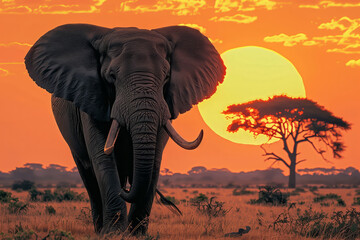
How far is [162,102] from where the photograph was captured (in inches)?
300

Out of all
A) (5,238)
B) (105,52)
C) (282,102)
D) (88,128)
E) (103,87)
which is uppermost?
(282,102)

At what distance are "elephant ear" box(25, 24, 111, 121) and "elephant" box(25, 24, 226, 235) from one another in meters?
0.01

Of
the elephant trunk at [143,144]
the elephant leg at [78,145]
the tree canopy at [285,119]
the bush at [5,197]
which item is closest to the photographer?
the elephant trunk at [143,144]

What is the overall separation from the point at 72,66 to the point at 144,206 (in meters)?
2.17

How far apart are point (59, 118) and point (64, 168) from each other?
7872cm

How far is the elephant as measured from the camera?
7410mm

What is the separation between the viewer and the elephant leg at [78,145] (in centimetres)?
953

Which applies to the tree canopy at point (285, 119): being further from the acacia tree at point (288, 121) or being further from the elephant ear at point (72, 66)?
the elephant ear at point (72, 66)

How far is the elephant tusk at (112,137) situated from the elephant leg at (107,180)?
2.03ft

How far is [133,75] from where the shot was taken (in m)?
7.50

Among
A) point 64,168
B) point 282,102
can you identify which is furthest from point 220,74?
point 64,168

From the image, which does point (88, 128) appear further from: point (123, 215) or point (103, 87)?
point (123, 215)

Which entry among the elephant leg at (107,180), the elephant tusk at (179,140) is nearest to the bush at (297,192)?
the elephant leg at (107,180)

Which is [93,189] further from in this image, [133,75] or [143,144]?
[133,75]
